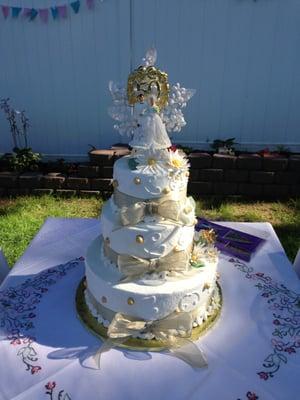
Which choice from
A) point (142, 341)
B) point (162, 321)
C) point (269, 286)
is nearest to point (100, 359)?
point (142, 341)

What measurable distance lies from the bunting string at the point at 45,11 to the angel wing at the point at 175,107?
3740mm

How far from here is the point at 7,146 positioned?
6.24 meters

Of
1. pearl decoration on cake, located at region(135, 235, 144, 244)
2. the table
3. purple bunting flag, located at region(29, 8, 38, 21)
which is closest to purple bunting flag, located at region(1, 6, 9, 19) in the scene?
purple bunting flag, located at region(29, 8, 38, 21)

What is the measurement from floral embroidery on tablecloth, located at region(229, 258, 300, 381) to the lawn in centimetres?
156

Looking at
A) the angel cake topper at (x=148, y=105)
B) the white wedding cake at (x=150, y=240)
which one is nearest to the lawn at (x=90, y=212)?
the white wedding cake at (x=150, y=240)

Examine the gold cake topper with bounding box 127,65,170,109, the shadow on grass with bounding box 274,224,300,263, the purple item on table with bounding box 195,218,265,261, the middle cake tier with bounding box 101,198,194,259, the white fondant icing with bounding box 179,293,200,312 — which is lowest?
the shadow on grass with bounding box 274,224,300,263

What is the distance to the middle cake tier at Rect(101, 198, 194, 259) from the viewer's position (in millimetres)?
2295

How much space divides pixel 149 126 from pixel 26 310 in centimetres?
161

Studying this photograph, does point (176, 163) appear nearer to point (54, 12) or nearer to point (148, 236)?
point (148, 236)

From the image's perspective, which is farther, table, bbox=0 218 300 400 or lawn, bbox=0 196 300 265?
lawn, bbox=0 196 300 265

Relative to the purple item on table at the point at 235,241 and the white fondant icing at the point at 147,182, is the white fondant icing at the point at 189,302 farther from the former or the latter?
the purple item on table at the point at 235,241

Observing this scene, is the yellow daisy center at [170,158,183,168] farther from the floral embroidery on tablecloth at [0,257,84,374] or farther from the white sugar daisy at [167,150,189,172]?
the floral embroidery on tablecloth at [0,257,84,374]

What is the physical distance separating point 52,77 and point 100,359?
15.2 feet

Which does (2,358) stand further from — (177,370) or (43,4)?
(43,4)
